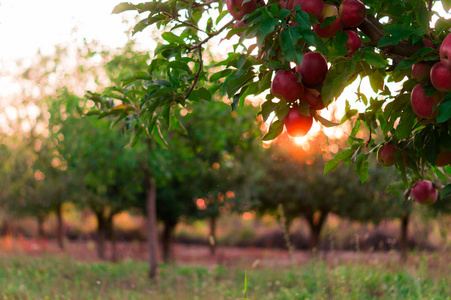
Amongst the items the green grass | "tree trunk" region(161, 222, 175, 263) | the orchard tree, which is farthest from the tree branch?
"tree trunk" region(161, 222, 175, 263)

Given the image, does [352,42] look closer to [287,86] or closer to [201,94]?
[287,86]

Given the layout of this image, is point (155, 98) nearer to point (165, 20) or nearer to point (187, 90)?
point (187, 90)

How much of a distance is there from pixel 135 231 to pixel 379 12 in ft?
84.1

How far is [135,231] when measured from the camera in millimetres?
26109

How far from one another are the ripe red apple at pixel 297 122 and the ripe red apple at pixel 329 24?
38 cm

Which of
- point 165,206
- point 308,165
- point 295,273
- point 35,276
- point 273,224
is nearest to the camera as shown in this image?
point 295,273

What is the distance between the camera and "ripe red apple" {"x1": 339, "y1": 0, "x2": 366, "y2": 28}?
72.2 inches

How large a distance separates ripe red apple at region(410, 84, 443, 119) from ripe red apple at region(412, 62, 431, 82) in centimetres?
4

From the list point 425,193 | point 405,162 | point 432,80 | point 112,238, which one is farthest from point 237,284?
→ point 112,238

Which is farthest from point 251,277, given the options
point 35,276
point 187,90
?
point 187,90

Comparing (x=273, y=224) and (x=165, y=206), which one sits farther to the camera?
(x=273, y=224)

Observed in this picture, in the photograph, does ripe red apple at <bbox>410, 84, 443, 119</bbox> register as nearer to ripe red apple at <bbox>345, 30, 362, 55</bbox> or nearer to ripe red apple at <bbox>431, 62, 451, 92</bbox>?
ripe red apple at <bbox>431, 62, 451, 92</bbox>

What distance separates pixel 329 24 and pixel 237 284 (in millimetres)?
6976

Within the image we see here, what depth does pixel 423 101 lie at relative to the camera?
6.22 feet
